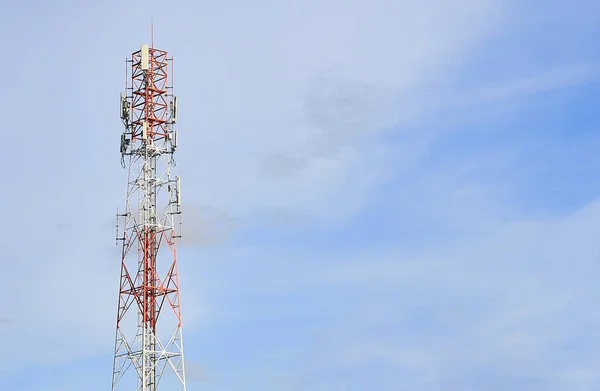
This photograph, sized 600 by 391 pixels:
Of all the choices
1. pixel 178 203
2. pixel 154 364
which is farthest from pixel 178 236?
pixel 154 364

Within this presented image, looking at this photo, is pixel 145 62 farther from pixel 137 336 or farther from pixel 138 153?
pixel 137 336

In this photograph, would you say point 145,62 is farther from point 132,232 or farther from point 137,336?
point 137,336

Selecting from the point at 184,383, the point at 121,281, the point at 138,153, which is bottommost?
the point at 184,383

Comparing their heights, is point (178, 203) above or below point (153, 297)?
above

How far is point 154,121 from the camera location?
5861 inches

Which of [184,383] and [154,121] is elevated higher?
[154,121]

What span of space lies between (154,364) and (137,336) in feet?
10.1

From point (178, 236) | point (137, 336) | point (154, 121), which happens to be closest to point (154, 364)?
point (137, 336)

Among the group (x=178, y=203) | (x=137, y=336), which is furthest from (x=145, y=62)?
(x=137, y=336)

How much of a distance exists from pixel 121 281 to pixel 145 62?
21.6 metres

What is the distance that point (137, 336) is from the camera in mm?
143125

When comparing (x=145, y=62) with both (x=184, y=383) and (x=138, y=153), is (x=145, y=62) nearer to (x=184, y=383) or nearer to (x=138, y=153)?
(x=138, y=153)

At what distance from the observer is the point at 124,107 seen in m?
149

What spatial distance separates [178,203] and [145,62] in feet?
46.5
